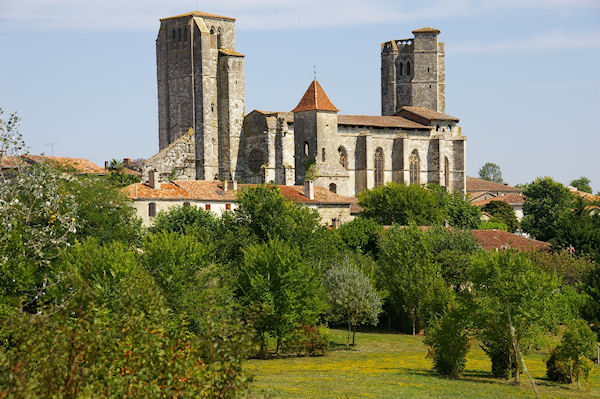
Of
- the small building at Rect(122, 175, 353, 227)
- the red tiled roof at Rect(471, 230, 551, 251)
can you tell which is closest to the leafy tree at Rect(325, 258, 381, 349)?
the small building at Rect(122, 175, 353, 227)

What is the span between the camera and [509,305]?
111 feet

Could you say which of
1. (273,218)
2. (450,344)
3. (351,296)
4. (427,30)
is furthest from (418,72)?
(450,344)

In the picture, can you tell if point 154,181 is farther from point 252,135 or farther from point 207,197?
point 252,135

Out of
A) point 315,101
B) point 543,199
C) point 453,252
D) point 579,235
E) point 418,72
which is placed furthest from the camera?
point 418,72

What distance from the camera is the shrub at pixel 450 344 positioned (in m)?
34.8

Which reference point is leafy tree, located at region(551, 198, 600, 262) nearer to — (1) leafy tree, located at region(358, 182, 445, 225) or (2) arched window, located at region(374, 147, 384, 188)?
(1) leafy tree, located at region(358, 182, 445, 225)

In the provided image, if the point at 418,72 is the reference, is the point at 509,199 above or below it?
below

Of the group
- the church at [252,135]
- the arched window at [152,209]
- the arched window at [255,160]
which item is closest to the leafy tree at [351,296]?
the arched window at [152,209]

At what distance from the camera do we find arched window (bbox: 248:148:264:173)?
8389cm

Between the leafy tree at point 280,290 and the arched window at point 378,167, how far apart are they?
47823mm

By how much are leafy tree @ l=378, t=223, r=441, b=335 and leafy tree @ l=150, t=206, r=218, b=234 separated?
11142 mm

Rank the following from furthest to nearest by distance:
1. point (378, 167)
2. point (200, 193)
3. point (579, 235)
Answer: point (378, 167)
point (200, 193)
point (579, 235)

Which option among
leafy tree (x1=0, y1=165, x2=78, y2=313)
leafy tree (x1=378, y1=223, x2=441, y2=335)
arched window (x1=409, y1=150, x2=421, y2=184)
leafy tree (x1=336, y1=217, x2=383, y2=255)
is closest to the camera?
leafy tree (x1=0, y1=165, x2=78, y2=313)

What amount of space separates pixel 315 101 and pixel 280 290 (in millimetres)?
42127
